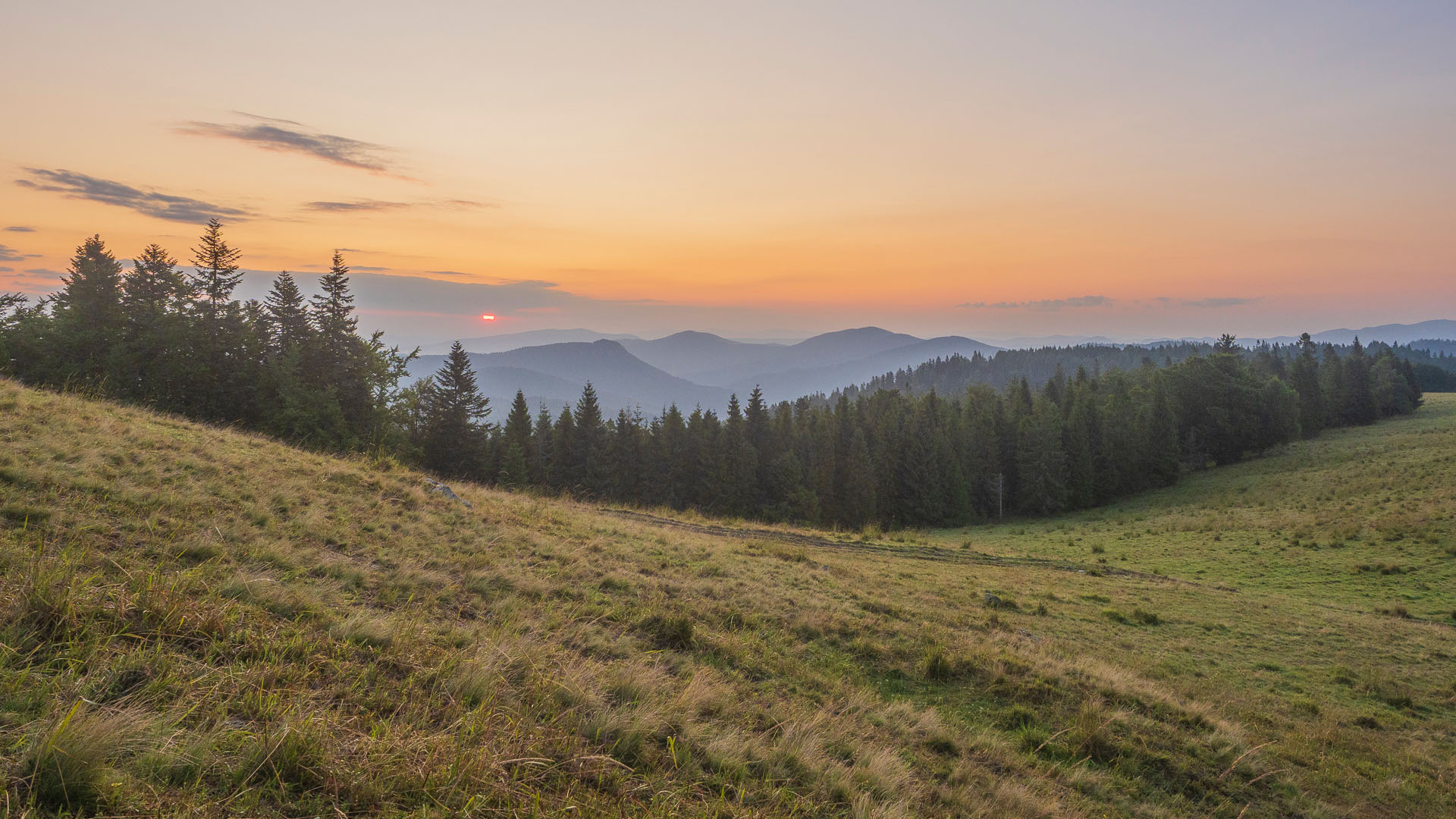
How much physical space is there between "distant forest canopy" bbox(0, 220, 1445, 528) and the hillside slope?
1029 inches

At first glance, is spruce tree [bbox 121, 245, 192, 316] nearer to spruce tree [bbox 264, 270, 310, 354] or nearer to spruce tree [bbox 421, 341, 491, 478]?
spruce tree [bbox 264, 270, 310, 354]

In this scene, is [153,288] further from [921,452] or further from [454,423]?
[921,452]

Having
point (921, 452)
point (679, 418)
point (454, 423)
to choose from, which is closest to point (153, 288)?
point (454, 423)

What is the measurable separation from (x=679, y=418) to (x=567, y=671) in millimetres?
62183

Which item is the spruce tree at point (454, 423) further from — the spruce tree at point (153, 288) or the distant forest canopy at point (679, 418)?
the spruce tree at point (153, 288)

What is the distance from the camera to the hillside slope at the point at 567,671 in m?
3.27

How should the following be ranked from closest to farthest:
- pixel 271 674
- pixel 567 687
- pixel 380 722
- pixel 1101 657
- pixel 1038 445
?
pixel 380 722, pixel 271 674, pixel 567 687, pixel 1101 657, pixel 1038 445

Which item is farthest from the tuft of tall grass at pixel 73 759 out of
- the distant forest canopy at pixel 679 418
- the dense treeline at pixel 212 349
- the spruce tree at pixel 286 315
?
the spruce tree at pixel 286 315

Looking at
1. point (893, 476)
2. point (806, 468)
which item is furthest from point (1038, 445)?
point (806, 468)

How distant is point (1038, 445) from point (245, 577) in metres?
65.7

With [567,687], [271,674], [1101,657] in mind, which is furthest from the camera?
[1101,657]

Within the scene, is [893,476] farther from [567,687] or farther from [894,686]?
[567,687]

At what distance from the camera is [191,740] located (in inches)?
121

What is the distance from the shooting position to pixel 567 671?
5.23 metres
